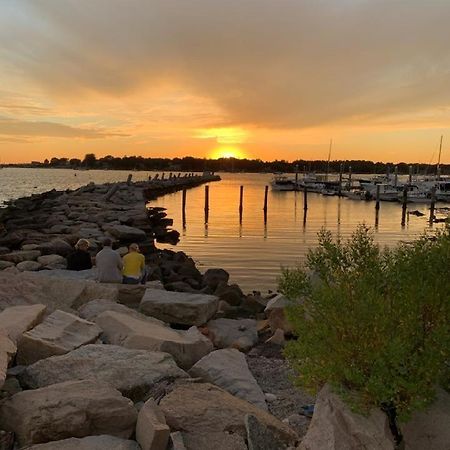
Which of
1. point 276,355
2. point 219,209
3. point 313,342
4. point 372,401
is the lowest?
point 219,209

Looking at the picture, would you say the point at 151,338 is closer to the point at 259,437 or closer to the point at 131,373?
the point at 131,373

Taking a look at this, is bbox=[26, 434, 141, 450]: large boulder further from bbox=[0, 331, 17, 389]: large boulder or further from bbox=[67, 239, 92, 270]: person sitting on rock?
bbox=[67, 239, 92, 270]: person sitting on rock

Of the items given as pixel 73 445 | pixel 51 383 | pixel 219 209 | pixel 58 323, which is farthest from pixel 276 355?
pixel 219 209

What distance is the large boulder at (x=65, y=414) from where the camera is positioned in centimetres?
443

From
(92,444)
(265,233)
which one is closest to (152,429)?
(92,444)

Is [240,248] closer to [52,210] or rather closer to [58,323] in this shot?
[52,210]

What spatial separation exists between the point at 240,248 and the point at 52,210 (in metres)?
11.8

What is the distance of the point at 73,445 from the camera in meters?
4.29

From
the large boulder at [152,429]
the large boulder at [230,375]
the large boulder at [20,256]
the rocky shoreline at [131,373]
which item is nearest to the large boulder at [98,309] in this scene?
the rocky shoreline at [131,373]

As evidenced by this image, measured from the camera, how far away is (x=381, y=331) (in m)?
4.20

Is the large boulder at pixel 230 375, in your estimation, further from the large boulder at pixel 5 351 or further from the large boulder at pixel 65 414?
the large boulder at pixel 5 351

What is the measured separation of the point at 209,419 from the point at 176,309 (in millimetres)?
4037

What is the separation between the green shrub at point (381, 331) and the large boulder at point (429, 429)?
0.53ft

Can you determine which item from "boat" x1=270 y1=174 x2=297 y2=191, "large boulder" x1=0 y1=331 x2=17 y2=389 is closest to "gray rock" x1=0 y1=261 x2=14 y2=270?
"large boulder" x1=0 y1=331 x2=17 y2=389
